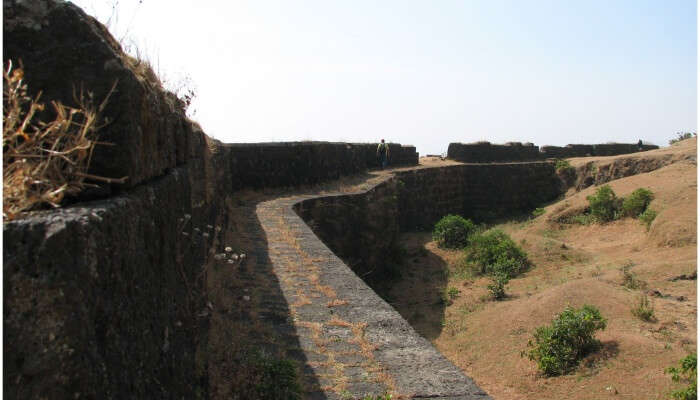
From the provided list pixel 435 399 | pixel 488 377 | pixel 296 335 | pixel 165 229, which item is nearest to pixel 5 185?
pixel 165 229

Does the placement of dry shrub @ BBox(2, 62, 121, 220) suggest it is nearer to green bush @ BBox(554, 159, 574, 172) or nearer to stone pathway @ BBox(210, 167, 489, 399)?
stone pathway @ BBox(210, 167, 489, 399)

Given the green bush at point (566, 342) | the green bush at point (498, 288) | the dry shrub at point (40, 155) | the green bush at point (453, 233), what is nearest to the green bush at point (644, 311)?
the green bush at point (566, 342)

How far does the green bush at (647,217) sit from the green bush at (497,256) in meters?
2.68

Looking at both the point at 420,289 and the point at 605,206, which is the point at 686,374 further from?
the point at 605,206

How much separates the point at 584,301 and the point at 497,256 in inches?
147

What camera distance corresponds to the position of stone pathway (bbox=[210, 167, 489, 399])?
10.0ft

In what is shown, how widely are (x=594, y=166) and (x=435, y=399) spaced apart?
18.2m

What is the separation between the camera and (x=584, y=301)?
302 inches

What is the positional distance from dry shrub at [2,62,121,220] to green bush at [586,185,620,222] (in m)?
13.8

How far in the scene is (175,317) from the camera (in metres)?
2.23

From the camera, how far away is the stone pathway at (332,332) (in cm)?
305

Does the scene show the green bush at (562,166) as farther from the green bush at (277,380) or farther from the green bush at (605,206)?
the green bush at (277,380)

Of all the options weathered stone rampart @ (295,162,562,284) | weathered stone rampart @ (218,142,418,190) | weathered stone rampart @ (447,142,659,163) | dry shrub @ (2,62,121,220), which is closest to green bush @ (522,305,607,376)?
weathered stone rampart @ (295,162,562,284)

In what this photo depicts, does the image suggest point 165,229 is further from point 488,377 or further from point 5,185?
point 488,377
